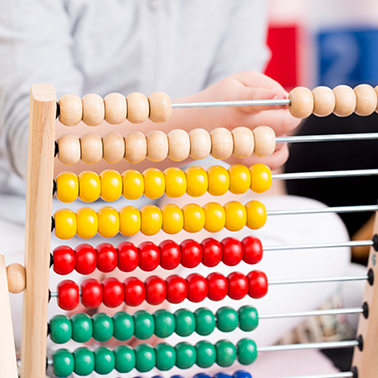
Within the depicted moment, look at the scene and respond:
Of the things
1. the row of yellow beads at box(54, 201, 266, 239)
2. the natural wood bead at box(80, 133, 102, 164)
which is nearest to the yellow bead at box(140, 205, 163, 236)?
the row of yellow beads at box(54, 201, 266, 239)

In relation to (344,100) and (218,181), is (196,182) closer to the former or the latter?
(218,181)

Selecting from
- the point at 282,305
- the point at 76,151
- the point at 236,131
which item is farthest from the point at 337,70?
the point at 76,151

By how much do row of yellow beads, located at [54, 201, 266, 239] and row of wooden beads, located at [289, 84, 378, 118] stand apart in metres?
0.14

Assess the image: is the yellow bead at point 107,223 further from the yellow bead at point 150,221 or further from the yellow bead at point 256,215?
the yellow bead at point 256,215

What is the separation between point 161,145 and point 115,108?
0.22 feet

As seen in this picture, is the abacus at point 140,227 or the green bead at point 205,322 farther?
the green bead at point 205,322

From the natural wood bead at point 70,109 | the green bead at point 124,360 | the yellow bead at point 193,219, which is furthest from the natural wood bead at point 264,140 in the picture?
the green bead at point 124,360

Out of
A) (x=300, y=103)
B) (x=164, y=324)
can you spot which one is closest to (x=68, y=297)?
(x=164, y=324)

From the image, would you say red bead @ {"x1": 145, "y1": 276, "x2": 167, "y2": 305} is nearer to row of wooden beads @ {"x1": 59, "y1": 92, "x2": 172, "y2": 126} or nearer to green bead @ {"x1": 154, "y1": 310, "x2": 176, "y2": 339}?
green bead @ {"x1": 154, "y1": 310, "x2": 176, "y2": 339}

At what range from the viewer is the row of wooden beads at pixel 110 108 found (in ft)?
1.49

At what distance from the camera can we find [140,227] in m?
0.54

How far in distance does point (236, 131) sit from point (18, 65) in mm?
492

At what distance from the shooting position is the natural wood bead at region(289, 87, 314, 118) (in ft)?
1.71

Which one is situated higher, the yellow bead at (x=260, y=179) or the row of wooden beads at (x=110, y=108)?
the row of wooden beads at (x=110, y=108)
